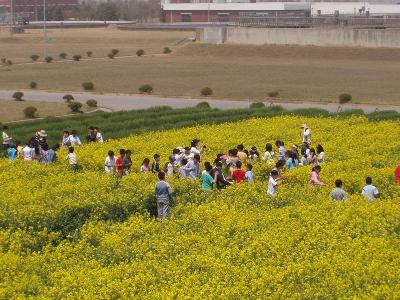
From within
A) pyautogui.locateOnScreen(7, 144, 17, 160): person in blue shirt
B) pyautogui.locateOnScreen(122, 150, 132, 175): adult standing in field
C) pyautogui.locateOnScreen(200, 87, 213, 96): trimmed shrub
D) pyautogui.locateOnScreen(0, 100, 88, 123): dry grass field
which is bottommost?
pyautogui.locateOnScreen(0, 100, 88, 123): dry grass field

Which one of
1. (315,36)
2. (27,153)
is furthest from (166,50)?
(27,153)

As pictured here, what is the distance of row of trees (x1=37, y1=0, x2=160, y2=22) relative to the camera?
6511 inches

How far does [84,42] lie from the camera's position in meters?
112

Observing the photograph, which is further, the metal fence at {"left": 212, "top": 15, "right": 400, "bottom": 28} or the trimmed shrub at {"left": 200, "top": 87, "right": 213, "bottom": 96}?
the metal fence at {"left": 212, "top": 15, "right": 400, "bottom": 28}

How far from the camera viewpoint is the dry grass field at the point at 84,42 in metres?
96.7

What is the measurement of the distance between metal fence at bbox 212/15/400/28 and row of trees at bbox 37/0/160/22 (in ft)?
215

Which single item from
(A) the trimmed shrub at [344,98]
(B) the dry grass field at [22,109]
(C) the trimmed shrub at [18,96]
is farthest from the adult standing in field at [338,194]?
(C) the trimmed shrub at [18,96]

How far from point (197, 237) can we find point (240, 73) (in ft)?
173

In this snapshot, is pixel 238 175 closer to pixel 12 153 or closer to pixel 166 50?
pixel 12 153

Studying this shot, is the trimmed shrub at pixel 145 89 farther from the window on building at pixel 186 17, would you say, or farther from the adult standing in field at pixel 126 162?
the window on building at pixel 186 17

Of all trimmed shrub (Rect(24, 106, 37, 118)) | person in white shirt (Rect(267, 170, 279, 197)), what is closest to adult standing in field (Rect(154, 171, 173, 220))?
person in white shirt (Rect(267, 170, 279, 197))

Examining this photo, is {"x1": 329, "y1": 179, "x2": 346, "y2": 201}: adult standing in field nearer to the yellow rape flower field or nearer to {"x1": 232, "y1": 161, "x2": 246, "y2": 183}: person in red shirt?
the yellow rape flower field

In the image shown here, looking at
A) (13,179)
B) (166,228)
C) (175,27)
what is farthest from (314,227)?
(175,27)

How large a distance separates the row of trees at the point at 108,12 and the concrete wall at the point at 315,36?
71.2 meters
